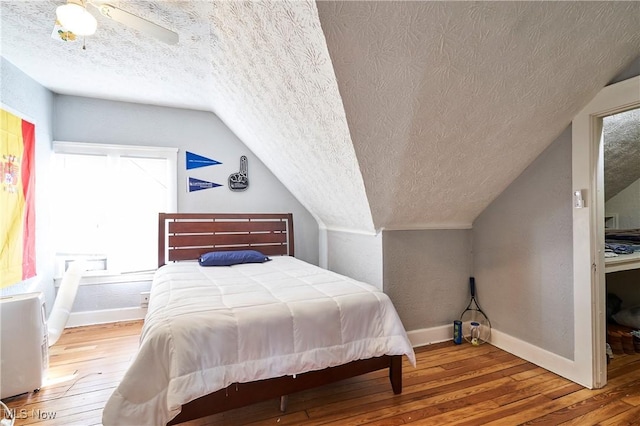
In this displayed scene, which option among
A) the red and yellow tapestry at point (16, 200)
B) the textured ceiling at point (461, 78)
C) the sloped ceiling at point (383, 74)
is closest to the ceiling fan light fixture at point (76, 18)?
the sloped ceiling at point (383, 74)

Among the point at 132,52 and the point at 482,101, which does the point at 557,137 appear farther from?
the point at 132,52

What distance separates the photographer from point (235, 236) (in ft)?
12.3

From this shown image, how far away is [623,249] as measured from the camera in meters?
2.48

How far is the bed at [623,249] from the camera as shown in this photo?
2166 millimetres

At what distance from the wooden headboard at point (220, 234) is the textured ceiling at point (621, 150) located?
3207 mm

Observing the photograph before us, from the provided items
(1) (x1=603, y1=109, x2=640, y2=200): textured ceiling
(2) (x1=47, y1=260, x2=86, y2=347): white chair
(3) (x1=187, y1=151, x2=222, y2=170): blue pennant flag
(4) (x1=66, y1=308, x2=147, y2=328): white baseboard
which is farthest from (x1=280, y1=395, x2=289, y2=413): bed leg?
(1) (x1=603, y1=109, x2=640, y2=200): textured ceiling

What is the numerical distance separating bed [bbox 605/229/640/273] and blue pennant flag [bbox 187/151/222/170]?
3.82 m

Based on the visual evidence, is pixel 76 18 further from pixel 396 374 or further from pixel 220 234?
pixel 396 374

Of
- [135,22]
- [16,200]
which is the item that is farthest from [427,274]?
[16,200]

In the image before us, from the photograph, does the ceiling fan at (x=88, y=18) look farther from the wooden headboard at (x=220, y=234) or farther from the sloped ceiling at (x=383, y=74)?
the wooden headboard at (x=220, y=234)

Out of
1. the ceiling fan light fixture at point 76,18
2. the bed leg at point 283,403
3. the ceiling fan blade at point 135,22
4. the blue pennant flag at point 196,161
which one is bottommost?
the bed leg at point 283,403

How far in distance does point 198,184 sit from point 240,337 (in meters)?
2.61

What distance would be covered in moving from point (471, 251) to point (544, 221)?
75cm

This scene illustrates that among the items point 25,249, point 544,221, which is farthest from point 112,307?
point 544,221
